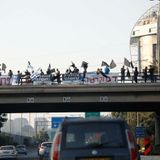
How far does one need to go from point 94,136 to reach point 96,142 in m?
0.14

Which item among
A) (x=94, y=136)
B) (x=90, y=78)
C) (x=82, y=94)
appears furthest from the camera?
(x=90, y=78)

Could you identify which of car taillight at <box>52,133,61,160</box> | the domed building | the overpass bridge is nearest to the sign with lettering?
the overpass bridge

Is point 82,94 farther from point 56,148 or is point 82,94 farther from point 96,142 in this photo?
point 96,142

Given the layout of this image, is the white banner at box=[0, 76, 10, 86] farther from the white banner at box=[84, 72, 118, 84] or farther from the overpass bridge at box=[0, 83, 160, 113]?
the white banner at box=[84, 72, 118, 84]

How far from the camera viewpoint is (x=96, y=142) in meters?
13.9

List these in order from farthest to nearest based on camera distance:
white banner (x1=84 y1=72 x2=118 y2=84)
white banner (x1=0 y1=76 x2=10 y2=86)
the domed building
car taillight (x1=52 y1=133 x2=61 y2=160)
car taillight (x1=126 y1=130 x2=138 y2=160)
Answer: the domed building
white banner (x1=0 y1=76 x2=10 y2=86)
white banner (x1=84 y1=72 x2=118 y2=84)
car taillight (x1=52 y1=133 x2=61 y2=160)
car taillight (x1=126 y1=130 x2=138 y2=160)

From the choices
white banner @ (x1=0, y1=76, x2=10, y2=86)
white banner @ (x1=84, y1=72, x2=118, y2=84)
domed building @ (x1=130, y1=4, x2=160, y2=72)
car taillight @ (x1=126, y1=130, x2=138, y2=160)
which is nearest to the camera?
car taillight @ (x1=126, y1=130, x2=138, y2=160)

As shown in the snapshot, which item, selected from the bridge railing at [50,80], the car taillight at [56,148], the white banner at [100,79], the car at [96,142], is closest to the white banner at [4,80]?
the bridge railing at [50,80]

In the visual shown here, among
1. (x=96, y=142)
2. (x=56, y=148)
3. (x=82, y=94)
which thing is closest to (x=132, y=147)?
(x=96, y=142)

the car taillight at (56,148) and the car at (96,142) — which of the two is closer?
the car at (96,142)

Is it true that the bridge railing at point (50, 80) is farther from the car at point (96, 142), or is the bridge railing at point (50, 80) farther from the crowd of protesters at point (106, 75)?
the car at point (96, 142)

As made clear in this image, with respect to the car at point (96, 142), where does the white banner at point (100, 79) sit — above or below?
above

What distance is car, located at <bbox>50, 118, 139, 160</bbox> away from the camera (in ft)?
45.5

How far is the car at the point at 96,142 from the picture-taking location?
13.9 m
